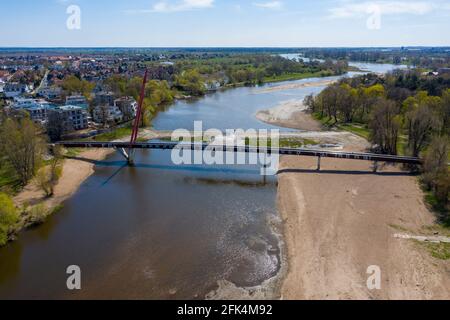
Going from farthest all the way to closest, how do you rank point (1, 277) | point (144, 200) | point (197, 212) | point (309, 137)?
point (309, 137)
point (144, 200)
point (197, 212)
point (1, 277)

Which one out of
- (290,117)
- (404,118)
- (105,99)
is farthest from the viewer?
(290,117)

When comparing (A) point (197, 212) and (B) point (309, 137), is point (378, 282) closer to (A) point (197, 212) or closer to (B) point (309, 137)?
(A) point (197, 212)

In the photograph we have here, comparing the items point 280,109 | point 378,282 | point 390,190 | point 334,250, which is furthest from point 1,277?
point 280,109

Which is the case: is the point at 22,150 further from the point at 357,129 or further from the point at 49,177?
the point at 357,129

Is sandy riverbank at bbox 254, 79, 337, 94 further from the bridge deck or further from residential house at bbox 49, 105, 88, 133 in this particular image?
the bridge deck

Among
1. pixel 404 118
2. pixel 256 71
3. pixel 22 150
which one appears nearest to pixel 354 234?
pixel 22 150
